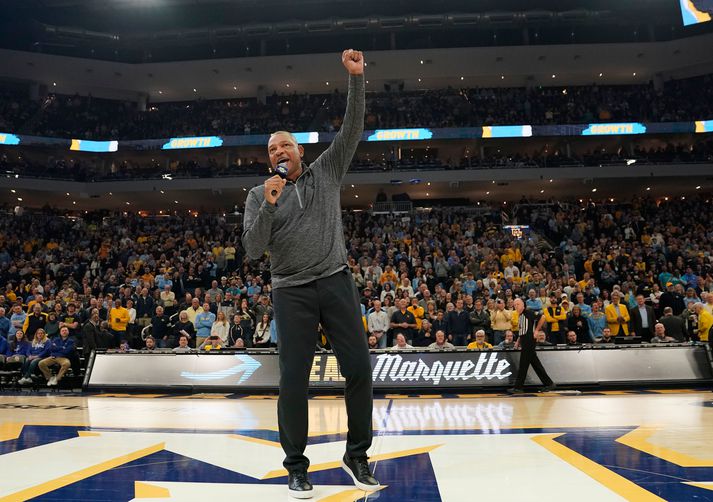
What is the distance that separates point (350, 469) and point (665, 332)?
10.5 m

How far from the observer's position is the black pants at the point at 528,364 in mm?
8609

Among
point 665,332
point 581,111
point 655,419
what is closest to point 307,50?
point 581,111

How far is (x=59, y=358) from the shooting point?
1070cm

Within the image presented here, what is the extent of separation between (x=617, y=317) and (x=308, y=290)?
10702mm

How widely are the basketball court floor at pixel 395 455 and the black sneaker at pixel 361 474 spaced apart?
0.18 ft

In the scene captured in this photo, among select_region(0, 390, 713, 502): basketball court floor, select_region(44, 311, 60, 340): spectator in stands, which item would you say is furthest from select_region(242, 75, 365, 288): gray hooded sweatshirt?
select_region(44, 311, 60, 340): spectator in stands

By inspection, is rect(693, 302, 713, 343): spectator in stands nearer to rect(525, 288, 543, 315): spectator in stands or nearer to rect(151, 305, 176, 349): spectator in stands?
rect(525, 288, 543, 315): spectator in stands

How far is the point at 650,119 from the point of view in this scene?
95.8ft

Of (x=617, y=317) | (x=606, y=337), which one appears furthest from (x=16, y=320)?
(x=617, y=317)

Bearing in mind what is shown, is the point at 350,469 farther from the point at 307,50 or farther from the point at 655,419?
the point at 307,50


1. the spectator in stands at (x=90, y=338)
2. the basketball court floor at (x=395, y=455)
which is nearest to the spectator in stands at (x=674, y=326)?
the basketball court floor at (x=395, y=455)

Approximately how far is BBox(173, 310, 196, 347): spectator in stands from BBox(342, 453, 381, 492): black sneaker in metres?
9.82

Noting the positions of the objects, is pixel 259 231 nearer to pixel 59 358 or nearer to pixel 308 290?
pixel 308 290

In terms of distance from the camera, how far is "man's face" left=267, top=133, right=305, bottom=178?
2.86m
